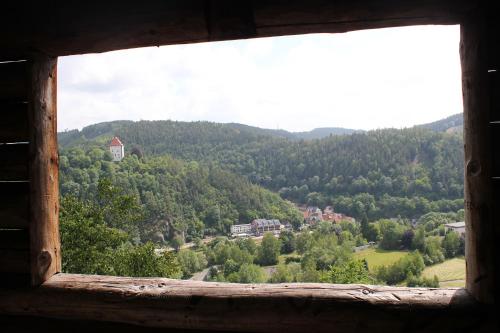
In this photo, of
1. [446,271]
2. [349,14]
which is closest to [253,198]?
[446,271]

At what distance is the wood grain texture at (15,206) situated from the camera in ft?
7.23

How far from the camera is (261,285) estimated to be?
200cm

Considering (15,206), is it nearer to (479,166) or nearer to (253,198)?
(479,166)

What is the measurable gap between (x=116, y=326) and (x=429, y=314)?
148cm

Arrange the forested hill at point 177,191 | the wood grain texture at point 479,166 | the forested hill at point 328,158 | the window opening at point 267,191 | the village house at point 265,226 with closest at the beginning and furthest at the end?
the wood grain texture at point 479,166 → the window opening at point 267,191 → the forested hill at point 177,191 → the village house at point 265,226 → the forested hill at point 328,158

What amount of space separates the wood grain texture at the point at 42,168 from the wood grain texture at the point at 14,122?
0.06m

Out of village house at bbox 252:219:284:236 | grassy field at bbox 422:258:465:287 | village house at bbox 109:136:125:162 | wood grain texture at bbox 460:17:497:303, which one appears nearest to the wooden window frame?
wood grain texture at bbox 460:17:497:303

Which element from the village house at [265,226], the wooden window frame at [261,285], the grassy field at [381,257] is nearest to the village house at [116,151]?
the village house at [265,226]

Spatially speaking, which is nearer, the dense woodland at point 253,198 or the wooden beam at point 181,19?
the wooden beam at point 181,19

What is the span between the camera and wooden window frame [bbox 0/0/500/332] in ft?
5.63

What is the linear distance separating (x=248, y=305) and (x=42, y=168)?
50.8 inches

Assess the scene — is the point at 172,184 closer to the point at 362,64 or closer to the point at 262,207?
the point at 262,207

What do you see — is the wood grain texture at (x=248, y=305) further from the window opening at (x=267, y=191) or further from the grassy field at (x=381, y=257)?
the grassy field at (x=381, y=257)

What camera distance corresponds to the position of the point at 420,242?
47.8 ft
